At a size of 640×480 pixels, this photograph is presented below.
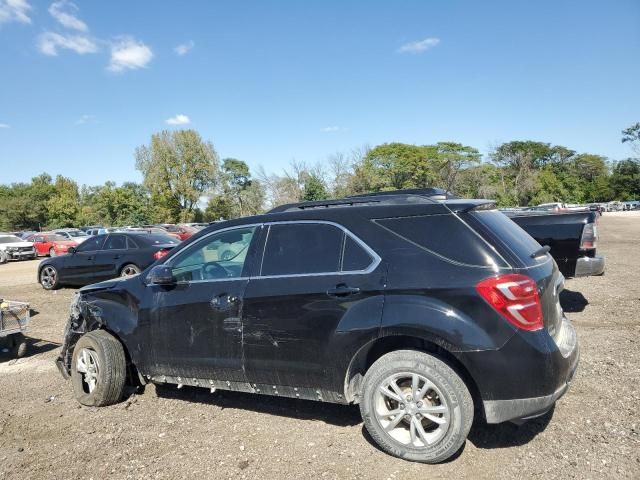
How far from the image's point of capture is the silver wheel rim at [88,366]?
4648 mm

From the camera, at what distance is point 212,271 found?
14.1ft

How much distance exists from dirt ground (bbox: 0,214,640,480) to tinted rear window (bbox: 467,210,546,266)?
1312 mm

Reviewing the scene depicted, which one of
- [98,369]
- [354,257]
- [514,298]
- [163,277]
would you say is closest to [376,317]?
[354,257]

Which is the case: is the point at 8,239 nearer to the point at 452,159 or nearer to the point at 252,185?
the point at 252,185

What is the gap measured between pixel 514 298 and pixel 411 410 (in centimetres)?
100

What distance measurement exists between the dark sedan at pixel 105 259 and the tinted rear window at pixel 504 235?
952 centimetres

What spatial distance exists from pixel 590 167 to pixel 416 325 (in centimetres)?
12072

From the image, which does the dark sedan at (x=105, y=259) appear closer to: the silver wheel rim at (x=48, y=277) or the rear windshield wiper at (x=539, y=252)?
the silver wheel rim at (x=48, y=277)

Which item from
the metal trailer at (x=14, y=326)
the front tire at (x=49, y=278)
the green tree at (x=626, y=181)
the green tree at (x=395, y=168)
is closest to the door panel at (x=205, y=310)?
the metal trailer at (x=14, y=326)

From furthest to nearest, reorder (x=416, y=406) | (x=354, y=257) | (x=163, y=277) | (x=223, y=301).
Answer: (x=163, y=277) < (x=223, y=301) < (x=354, y=257) < (x=416, y=406)

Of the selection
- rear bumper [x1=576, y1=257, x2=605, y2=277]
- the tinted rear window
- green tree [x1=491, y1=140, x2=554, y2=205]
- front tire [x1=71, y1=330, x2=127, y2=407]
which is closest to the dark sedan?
front tire [x1=71, y1=330, x2=127, y2=407]

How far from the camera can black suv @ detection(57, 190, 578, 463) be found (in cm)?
307

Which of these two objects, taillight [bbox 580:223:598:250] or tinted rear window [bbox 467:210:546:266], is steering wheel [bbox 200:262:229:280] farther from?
taillight [bbox 580:223:598:250]

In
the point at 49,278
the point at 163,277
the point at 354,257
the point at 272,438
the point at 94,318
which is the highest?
the point at 354,257
